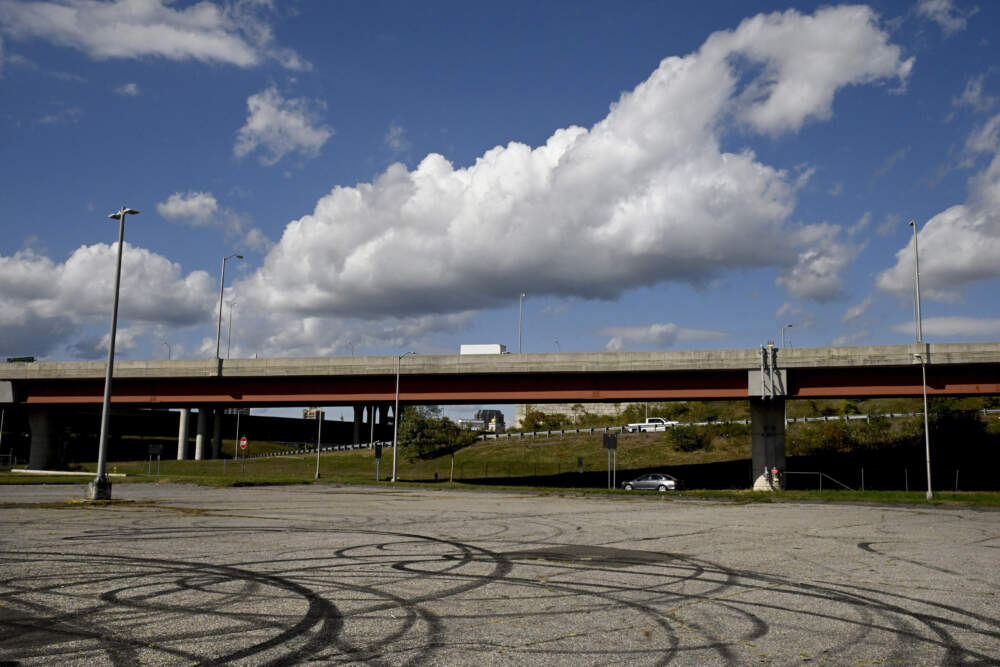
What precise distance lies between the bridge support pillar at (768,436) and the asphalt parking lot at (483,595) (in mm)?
29819

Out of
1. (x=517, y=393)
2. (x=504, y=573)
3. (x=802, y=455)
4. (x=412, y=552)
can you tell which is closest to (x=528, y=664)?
(x=504, y=573)

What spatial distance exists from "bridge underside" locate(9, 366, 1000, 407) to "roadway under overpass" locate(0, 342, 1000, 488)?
0.07 meters

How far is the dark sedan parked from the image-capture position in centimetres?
4328

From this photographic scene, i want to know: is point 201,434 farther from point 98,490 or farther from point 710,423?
point 98,490

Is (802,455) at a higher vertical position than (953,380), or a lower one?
lower

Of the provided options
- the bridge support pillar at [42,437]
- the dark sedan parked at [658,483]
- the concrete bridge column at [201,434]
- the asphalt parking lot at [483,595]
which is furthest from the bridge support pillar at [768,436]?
the concrete bridge column at [201,434]

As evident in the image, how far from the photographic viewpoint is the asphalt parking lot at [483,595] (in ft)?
21.3

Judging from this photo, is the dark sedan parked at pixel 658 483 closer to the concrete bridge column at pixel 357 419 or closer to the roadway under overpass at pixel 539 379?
the roadway under overpass at pixel 539 379

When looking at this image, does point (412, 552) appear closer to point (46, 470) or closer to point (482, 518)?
point (482, 518)

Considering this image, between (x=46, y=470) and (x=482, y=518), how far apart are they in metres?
53.3

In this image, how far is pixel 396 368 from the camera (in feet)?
169

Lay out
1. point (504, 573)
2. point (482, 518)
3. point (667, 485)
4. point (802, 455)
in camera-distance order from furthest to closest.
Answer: point (802, 455)
point (667, 485)
point (482, 518)
point (504, 573)

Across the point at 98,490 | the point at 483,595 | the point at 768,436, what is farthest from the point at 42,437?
the point at 483,595

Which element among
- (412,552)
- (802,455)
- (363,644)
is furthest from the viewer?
(802,455)
